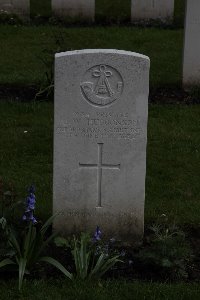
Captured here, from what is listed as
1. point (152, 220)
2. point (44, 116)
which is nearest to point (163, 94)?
point (44, 116)

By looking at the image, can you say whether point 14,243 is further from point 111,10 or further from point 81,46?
point 111,10

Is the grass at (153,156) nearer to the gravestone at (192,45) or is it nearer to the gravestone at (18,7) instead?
the gravestone at (192,45)

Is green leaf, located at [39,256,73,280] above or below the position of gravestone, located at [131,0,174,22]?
below

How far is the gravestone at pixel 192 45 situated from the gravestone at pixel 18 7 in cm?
466

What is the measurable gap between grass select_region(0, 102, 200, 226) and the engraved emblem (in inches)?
45.4

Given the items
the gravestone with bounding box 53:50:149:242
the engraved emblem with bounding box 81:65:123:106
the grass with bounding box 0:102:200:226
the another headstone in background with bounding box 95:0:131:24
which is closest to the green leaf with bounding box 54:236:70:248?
the gravestone with bounding box 53:50:149:242

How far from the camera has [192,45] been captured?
32.1ft

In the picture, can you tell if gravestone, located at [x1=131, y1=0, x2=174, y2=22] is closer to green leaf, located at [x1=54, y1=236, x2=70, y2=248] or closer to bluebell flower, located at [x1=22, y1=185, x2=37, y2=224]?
green leaf, located at [x1=54, y1=236, x2=70, y2=248]

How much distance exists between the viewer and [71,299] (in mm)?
5004

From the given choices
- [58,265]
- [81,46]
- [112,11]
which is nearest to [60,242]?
[58,265]

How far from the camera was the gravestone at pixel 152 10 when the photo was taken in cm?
1380

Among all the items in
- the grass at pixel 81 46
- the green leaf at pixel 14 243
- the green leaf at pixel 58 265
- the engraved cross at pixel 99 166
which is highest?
the grass at pixel 81 46

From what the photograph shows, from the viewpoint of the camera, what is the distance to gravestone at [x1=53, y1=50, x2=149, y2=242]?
217 inches

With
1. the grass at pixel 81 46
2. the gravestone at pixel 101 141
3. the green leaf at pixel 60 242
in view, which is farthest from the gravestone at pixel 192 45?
the green leaf at pixel 60 242
